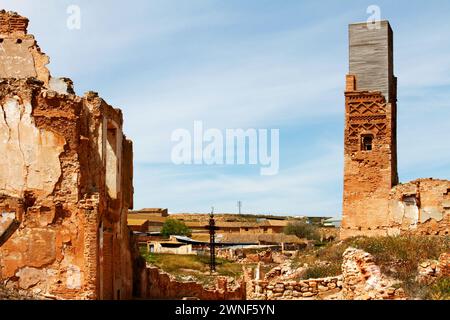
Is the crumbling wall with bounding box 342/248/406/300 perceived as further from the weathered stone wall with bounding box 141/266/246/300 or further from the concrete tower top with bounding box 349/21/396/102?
the concrete tower top with bounding box 349/21/396/102

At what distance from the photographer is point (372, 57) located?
31.8m

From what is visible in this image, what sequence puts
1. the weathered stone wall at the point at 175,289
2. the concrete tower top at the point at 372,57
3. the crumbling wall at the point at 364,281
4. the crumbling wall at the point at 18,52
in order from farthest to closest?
1. the concrete tower top at the point at 372,57
2. the weathered stone wall at the point at 175,289
3. the crumbling wall at the point at 18,52
4. the crumbling wall at the point at 364,281

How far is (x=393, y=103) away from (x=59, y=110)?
61.9 ft

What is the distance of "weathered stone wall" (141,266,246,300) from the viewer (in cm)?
2062

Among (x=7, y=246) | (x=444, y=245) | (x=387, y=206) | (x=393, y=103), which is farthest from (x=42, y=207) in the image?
(x=393, y=103)

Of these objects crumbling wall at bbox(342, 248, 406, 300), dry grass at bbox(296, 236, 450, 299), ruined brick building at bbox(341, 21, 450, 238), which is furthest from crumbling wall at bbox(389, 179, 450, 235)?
crumbling wall at bbox(342, 248, 406, 300)

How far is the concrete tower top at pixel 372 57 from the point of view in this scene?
103ft

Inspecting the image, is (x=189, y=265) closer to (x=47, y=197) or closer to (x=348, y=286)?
(x=47, y=197)

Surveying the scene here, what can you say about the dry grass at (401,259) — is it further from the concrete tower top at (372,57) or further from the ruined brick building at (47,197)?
the concrete tower top at (372,57)

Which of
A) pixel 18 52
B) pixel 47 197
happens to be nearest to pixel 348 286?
pixel 47 197

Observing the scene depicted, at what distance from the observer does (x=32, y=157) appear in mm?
15297

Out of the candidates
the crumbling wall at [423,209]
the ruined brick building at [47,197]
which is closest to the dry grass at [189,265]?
the crumbling wall at [423,209]

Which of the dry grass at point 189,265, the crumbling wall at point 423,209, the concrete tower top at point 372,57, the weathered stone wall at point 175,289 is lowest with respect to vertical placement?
the dry grass at point 189,265

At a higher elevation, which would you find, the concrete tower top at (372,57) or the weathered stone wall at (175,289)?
the concrete tower top at (372,57)
